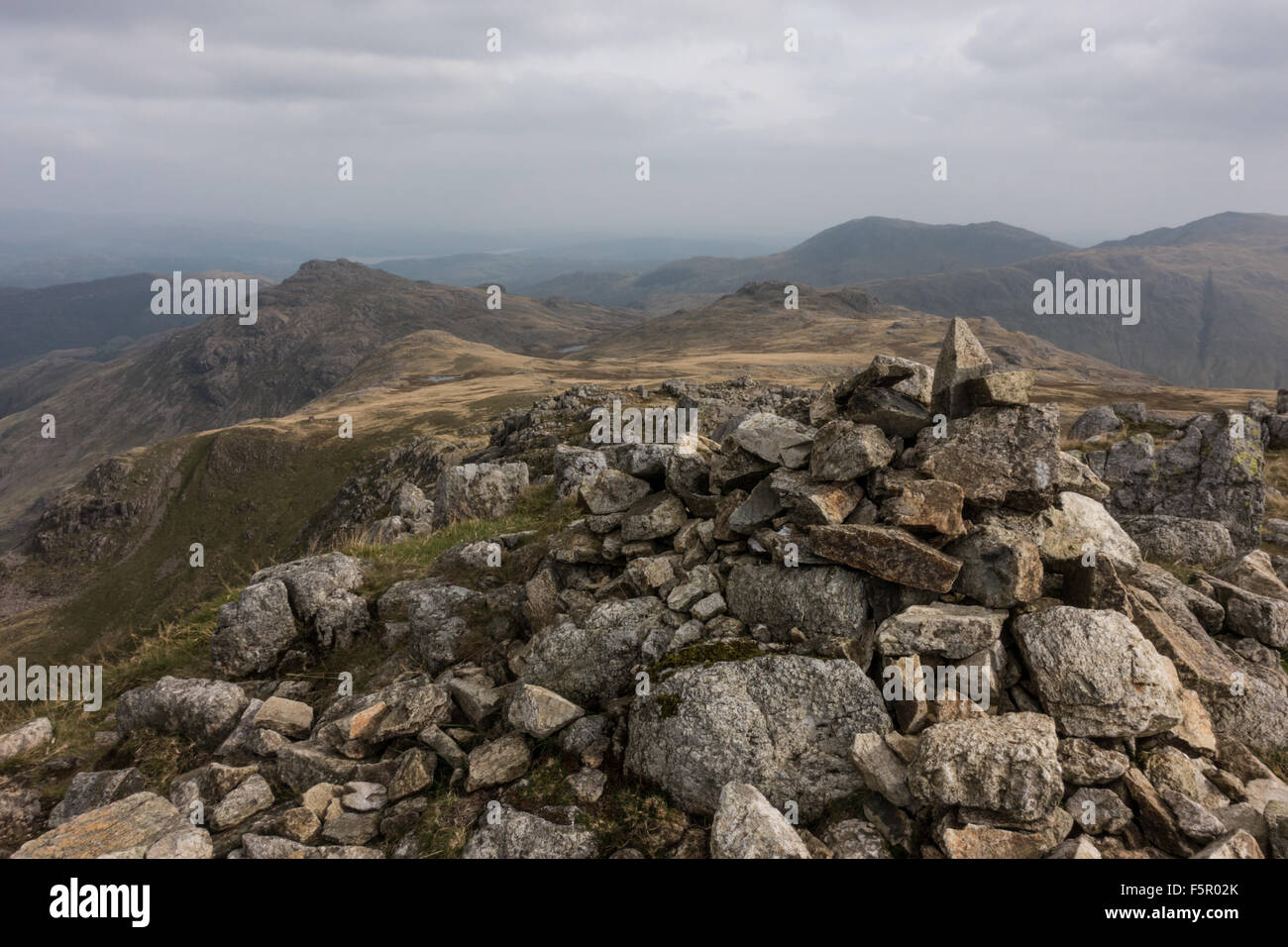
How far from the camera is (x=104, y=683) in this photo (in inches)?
516

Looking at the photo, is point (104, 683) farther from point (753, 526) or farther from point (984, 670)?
point (984, 670)

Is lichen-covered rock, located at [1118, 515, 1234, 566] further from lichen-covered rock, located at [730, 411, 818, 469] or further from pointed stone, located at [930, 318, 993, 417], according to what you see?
lichen-covered rock, located at [730, 411, 818, 469]

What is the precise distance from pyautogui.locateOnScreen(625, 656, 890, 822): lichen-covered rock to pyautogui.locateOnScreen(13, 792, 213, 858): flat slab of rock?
533cm

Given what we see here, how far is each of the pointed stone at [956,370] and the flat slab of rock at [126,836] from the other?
1266cm

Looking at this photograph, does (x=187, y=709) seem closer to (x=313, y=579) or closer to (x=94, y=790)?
(x=94, y=790)

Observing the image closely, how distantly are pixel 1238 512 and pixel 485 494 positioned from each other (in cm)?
2576

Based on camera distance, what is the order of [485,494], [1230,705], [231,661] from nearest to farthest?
[1230,705] → [231,661] → [485,494]

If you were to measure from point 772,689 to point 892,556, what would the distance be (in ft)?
9.07

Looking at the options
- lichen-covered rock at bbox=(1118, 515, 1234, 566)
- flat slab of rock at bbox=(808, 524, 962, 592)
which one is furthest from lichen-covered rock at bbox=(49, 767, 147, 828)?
lichen-covered rock at bbox=(1118, 515, 1234, 566)

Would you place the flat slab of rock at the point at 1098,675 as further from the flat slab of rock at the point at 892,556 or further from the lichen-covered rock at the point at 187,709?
the lichen-covered rock at the point at 187,709

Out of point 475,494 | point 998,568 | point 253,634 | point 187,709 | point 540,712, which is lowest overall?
point 187,709

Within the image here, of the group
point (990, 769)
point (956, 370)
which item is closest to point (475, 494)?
point (956, 370)

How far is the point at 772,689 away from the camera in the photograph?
8242 mm
